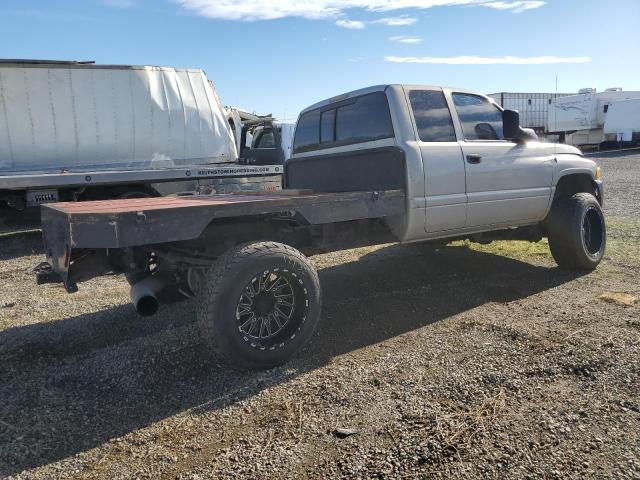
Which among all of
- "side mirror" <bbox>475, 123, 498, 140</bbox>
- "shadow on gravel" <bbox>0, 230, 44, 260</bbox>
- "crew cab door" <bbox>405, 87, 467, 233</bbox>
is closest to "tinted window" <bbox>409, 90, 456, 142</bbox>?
"crew cab door" <bbox>405, 87, 467, 233</bbox>

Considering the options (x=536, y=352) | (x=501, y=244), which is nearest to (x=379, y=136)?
(x=536, y=352)

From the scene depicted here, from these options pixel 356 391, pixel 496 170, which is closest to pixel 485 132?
pixel 496 170

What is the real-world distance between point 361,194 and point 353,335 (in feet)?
3.78

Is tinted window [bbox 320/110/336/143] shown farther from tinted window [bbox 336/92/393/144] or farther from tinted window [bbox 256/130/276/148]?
tinted window [bbox 256/130/276/148]

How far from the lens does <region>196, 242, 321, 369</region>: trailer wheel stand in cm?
335

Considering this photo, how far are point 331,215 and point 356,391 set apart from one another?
4.52ft

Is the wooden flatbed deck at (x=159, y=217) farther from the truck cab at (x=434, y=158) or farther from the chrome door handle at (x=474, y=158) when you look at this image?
the chrome door handle at (x=474, y=158)

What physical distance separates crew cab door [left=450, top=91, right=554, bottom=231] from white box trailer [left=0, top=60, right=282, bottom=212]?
5888 millimetres

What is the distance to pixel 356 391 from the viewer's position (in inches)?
126

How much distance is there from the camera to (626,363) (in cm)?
345

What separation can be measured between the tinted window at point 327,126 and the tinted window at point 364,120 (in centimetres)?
8

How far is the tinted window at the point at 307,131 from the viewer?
5.63 meters

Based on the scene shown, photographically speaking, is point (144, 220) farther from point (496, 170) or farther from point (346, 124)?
point (496, 170)

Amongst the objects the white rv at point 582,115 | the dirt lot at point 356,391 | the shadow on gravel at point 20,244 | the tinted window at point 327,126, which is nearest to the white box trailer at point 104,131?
the shadow on gravel at point 20,244
